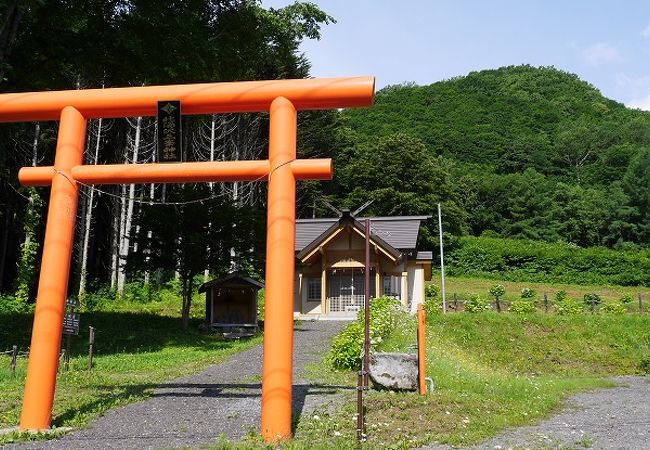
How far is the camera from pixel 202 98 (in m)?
7.21

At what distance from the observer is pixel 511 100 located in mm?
78688

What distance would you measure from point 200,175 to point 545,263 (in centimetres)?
3845

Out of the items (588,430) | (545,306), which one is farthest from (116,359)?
(545,306)

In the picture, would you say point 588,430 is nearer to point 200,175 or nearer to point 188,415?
point 188,415

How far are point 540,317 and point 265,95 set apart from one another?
56.2ft

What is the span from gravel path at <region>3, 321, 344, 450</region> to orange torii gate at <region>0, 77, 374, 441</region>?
0.66m

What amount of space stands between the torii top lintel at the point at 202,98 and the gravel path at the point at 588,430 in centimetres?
424

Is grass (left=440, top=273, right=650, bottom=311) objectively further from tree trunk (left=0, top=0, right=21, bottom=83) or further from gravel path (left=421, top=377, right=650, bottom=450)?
tree trunk (left=0, top=0, right=21, bottom=83)

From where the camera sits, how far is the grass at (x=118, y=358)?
795 centimetres

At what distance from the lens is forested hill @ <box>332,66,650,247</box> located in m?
49.9

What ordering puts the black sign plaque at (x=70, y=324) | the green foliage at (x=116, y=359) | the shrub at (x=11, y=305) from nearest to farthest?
the green foliage at (x=116, y=359) → the black sign plaque at (x=70, y=324) → the shrub at (x=11, y=305)

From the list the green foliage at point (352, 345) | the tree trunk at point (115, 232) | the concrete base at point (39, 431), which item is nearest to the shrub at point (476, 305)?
the green foliage at point (352, 345)

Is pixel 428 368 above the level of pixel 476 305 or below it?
below

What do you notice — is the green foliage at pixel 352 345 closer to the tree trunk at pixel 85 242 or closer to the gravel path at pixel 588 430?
the gravel path at pixel 588 430
